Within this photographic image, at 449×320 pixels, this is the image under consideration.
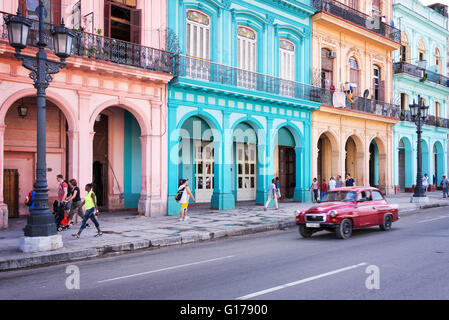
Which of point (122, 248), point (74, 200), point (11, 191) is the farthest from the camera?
point (11, 191)

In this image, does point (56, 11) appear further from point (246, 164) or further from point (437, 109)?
point (437, 109)

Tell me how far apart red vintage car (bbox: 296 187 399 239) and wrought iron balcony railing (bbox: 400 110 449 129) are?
19.5 m

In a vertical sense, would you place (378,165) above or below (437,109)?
below

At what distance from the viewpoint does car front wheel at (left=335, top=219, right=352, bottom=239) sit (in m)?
10.4

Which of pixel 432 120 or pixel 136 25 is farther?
pixel 432 120

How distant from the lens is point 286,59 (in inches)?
850

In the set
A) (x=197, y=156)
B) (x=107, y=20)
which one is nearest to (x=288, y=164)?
(x=197, y=156)

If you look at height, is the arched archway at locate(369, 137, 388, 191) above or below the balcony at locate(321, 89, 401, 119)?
below

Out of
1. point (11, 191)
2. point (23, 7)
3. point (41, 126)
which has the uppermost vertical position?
point (23, 7)

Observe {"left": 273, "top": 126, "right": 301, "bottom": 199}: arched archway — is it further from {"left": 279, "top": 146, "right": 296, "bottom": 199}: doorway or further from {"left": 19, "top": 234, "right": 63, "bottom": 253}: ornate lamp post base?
{"left": 19, "top": 234, "right": 63, "bottom": 253}: ornate lamp post base

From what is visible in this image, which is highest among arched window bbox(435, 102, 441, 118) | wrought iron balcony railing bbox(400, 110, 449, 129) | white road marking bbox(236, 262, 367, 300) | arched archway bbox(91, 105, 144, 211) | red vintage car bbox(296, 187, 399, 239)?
arched window bbox(435, 102, 441, 118)

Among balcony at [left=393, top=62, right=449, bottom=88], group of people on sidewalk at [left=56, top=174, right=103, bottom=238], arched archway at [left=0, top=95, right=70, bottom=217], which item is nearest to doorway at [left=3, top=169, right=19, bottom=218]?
arched archway at [left=0, top=95, right=70, bottom=217]

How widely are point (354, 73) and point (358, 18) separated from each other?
3.35 metres
